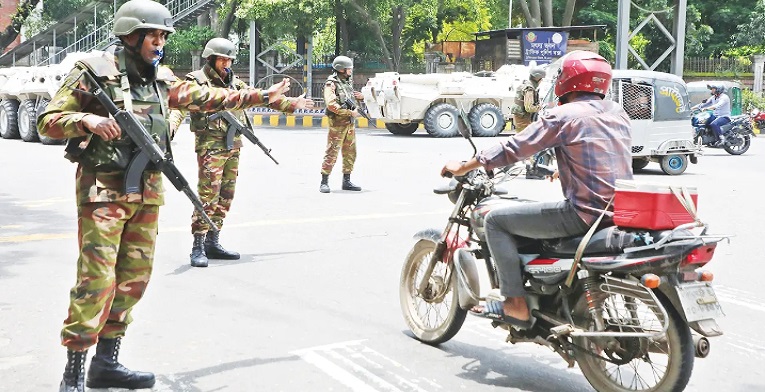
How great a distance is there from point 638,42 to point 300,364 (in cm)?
3718

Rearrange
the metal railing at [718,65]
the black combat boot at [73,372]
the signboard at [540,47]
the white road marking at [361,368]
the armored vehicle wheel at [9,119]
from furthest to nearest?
1. the metal railing at [718,65]
2. the signboard at [540,47]
3. the armored vehicle wheel at [9,119]
4. the white road marking at [361,368]
5. the black combat boot at [73,372]

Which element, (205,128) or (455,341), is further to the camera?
(205,128)

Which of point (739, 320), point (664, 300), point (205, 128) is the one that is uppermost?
point (205, 128)

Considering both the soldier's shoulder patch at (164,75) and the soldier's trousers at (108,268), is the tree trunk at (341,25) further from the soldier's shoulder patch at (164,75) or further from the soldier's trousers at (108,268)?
the soldier's trousers at (108,268)

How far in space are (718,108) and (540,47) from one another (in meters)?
11.4

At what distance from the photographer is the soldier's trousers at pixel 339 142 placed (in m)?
11.9

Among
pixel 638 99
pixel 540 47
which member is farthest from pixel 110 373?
pixel 540 47

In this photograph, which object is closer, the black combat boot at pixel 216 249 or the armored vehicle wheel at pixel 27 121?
the black combat boot at pixel 216 249

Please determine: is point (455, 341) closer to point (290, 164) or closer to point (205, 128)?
point (205, 128)

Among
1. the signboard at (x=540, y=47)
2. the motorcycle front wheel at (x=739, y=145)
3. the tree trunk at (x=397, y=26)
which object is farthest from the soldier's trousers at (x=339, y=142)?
the tree trunk at (x=397, y=26)

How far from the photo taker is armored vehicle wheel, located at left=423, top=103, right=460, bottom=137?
77.8ft

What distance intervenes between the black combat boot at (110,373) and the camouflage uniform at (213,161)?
303cm

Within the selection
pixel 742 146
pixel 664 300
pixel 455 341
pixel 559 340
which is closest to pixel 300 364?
pixel 455 341

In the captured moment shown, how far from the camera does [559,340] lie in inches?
165
